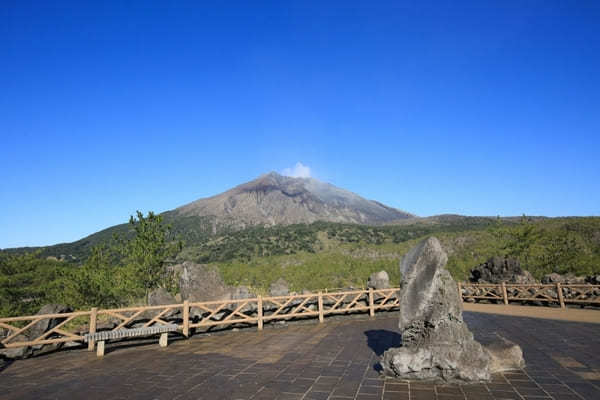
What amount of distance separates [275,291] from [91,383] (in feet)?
→ 40.9

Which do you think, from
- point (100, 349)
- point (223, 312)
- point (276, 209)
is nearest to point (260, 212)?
point (276, 209)

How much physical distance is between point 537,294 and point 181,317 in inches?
618

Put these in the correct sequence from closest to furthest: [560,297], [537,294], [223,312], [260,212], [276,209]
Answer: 1. [223,312]
2. [560,297]
3. [537,294]
4. [260,212]
5. [276,209]

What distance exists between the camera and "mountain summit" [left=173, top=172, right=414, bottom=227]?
5660 inches

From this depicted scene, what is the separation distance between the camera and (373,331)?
10578mm

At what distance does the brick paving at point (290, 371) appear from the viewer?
5176 millimetres

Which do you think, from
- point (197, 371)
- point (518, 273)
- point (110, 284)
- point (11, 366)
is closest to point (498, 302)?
point (518, 273)

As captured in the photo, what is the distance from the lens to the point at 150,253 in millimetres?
22719

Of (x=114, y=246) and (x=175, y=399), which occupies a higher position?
(x=114, y=246)

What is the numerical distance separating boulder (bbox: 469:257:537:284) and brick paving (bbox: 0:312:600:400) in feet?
41.4

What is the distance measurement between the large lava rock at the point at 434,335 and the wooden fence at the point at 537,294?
10940 millimetres

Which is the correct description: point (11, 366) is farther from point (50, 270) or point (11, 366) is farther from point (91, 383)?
point (50, 270)

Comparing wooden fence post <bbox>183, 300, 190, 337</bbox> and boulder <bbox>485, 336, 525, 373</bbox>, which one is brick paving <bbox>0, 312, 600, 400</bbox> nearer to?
boulder <bbox>485, 336, 525, 373</bbox>

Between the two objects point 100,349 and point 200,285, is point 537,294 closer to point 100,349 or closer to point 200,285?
point 200,285
